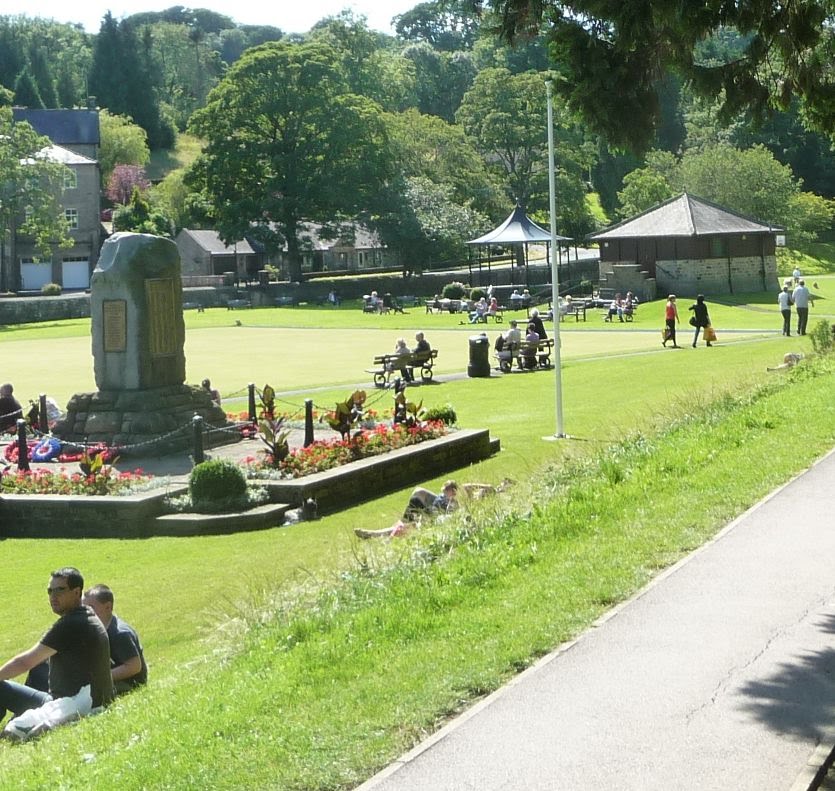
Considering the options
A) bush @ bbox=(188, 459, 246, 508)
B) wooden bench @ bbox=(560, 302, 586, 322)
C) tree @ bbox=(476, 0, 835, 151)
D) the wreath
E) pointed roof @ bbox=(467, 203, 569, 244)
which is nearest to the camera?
tree @ bbox=(476, 0, 835, 151)

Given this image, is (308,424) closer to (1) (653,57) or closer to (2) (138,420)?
(2) (138,420)

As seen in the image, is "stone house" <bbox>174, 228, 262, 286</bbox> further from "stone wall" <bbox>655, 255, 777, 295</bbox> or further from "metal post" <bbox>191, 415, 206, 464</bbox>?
"metal post" <bbox>191, 415, 206, 464</bbox>

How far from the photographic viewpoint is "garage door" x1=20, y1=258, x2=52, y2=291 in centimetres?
9094

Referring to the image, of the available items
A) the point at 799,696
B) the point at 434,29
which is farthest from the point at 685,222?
the point at 434,29

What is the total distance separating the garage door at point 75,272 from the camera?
94.0 metres

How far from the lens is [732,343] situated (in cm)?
4334

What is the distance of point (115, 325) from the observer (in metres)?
23.2

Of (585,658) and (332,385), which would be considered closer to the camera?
(585,658)

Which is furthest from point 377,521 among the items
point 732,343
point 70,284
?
point 70,284

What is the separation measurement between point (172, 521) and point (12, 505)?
7.55ft

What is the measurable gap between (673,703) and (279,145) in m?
77.2

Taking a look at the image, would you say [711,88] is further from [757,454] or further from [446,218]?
[446,218]

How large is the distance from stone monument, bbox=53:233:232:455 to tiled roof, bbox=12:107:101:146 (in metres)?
82.8

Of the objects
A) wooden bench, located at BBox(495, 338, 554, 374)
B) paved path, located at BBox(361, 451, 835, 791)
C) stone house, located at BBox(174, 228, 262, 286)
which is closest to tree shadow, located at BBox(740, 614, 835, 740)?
paved path, located at BBox(361, 451, 835, 791)
